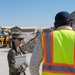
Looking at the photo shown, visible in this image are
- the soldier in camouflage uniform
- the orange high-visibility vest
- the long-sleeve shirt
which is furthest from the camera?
the soldier in camouflage uniform

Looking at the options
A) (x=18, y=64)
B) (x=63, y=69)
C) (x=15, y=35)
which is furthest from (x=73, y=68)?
(x=15, y=35)

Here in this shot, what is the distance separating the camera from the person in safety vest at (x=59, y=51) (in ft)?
11.3

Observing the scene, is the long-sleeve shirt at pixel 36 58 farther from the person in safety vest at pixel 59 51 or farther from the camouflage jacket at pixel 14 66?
the camouflage jacket at pixel 14 66

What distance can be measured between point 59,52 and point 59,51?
0.04ft

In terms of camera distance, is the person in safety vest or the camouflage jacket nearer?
the person in safety vest

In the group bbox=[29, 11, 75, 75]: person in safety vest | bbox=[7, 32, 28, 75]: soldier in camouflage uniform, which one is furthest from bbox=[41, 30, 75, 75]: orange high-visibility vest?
bbox=[7, 32, 28, 75]: soldier in camouflage uniform

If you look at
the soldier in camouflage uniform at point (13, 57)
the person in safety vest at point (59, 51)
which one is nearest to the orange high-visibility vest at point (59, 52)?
the person in safety vest at point (59, 51)

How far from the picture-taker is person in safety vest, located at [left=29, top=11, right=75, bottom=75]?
345 cm

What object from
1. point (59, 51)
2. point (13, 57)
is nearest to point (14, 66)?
point (13, 57)

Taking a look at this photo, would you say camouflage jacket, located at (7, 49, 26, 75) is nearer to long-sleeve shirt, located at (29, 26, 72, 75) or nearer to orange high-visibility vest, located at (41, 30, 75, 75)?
long-sleeve shirt, located at (29, 26, 72, 75)

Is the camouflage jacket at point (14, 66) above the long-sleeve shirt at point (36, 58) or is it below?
below

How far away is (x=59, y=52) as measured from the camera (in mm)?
3463

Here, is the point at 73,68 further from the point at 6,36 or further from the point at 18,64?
the point at 6,36

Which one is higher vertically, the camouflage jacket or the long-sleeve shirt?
the long-sleeve shirt
